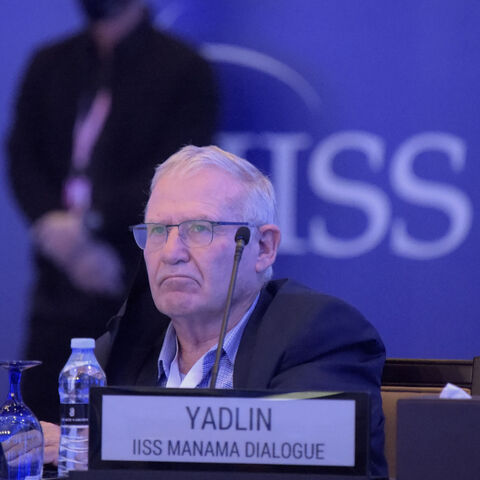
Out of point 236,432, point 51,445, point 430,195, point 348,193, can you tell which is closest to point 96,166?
point 348,193

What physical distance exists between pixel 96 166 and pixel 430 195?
1174mm

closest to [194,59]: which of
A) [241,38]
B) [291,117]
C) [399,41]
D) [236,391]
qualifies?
[241,38]

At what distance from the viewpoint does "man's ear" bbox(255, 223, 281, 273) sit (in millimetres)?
2127

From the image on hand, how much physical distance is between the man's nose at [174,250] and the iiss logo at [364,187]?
1092 millimetres

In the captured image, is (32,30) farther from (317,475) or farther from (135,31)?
(317,475)

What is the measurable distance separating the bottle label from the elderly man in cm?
34

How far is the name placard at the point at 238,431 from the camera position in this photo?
1187 millimetres

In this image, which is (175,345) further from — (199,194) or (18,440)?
(18,440)

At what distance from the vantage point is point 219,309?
6.64 ft

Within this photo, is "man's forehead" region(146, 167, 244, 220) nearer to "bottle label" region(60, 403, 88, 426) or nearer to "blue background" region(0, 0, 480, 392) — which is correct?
"bottle label" region(60, 403, 88, 426)

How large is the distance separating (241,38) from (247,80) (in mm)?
149

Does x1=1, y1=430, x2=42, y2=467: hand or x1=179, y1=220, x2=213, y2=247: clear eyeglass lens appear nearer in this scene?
x1=1, y1=430, x2=42, y2=467: hand

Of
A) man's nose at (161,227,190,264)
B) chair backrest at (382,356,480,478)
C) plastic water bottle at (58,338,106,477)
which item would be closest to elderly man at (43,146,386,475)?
man's nose at (161,227,190,264)

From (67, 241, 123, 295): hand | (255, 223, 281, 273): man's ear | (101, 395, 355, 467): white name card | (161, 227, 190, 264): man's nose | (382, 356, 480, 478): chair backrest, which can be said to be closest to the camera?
(101, 395, 355, 467): white name card
